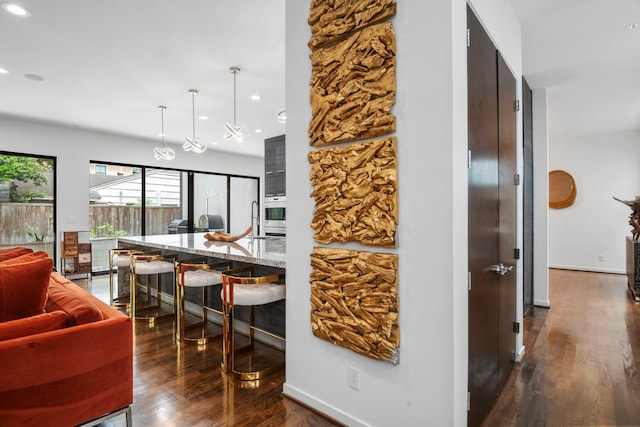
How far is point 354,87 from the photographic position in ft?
6.02

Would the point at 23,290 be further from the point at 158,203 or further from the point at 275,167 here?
the point at 158,203

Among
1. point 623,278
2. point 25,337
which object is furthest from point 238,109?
point 623,278

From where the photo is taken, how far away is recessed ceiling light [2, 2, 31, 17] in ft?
8.56

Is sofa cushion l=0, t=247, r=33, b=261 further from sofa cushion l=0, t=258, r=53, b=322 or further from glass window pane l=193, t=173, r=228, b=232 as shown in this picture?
glass window pane l=193, t=173, r=228, b=232

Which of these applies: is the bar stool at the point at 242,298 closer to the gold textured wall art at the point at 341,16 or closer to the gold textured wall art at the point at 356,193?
the gold textured wall art at the point at 356,193

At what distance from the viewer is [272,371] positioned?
2598mm

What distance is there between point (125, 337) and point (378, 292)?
1.41 meters

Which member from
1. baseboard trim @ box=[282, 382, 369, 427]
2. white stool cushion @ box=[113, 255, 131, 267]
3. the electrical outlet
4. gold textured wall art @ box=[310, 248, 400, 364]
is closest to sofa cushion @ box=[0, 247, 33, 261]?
white stool cushion @ box=[113, 255, 131, 267]

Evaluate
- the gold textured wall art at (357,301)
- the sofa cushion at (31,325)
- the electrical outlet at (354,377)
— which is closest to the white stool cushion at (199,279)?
the sofa cushion at (31,325)

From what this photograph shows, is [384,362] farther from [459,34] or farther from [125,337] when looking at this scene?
[459,34]

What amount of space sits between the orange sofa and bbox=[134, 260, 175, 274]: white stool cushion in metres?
1.53

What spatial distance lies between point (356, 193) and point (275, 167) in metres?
4.89

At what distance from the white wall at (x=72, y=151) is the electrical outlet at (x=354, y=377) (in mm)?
6609

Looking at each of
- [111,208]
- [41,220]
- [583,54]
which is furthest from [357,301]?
[111,208]
